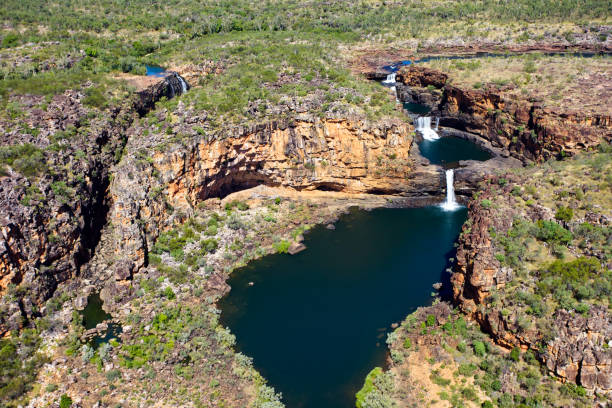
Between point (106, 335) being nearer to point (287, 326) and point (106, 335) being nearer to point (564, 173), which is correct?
point (287, 326)

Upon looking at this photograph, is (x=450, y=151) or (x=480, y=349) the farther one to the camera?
(x=450, y=151)

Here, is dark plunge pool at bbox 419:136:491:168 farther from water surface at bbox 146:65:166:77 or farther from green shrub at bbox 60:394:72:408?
green shrub at bbox 60:394:72:408

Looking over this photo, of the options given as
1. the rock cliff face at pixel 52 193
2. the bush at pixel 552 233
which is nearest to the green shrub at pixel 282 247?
the rock cliff face at pixel 52 193

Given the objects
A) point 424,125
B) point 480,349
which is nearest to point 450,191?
point 424,125

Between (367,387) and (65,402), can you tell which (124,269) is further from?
(367,387)

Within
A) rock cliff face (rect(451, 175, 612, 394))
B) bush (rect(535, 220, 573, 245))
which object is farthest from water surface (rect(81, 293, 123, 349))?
bush (rect(535, 220, 573, 245))
